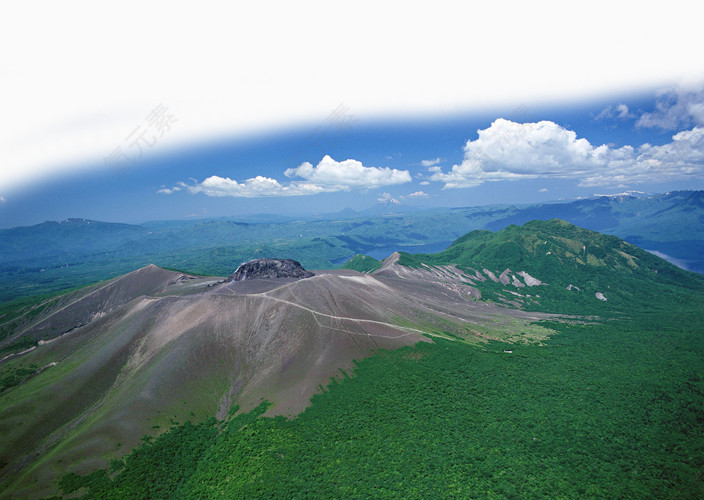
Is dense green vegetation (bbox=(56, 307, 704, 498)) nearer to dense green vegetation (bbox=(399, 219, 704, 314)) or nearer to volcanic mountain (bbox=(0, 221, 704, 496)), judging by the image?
volcanic mountain (bbox=(0, 221, 704, 496))

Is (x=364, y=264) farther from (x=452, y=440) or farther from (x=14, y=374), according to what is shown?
(x=14, y=374)

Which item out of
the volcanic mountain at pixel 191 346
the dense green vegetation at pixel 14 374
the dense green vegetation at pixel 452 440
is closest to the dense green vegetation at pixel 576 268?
the volcanic mountain at pixel 191 346

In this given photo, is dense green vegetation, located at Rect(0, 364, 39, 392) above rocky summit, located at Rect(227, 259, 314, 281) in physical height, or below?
below

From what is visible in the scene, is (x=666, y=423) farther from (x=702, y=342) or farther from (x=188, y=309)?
(x=188, y=309)

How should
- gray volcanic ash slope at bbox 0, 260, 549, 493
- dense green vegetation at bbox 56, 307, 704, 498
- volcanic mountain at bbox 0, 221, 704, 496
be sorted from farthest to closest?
1. volcanic mountain at bbox 0, 221, 704, 496
2. gray volcanic ash slope at bbox 0, 260, 549, 493
3. dense green vegetation at bbox 56, 307, 704, 498

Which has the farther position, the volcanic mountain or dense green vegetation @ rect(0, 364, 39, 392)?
dense green vegetation @ rect(0, 364, 39, 392)

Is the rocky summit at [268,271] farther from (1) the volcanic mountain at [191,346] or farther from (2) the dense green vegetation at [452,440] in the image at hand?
(2) the dense green vegetation at [452,440]

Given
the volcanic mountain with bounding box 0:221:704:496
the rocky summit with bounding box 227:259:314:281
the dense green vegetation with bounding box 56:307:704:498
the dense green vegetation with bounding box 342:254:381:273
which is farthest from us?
the dense green vegetation with bounding box 342:254:381:273

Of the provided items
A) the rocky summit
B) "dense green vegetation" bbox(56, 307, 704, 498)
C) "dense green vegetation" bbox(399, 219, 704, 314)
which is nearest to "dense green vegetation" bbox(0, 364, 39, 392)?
"dense green vegetation" bbox(56, 307, 704, 498)
